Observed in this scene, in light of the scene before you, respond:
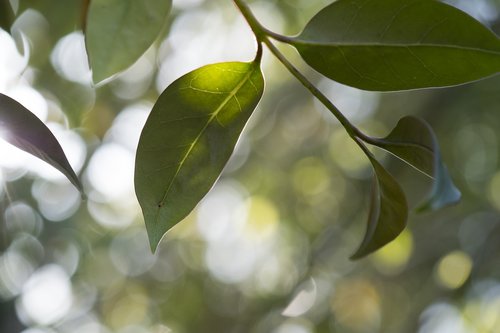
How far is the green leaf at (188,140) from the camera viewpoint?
42cm

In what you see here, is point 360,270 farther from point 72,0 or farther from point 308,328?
point 72,0

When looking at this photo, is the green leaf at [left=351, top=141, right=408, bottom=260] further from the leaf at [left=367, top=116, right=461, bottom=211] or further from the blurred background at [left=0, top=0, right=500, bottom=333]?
the blurred background at [left=0, top=0, right=500, bottom=333]

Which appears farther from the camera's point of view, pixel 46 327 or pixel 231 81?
pixel 46 327

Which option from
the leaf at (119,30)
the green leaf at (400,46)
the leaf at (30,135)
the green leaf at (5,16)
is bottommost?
the green leaf at (400,46)

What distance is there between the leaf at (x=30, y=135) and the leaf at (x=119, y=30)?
0.18ft

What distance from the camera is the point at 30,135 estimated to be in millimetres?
390

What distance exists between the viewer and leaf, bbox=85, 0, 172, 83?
44 centimetres

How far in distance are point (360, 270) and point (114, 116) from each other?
0.83 meters

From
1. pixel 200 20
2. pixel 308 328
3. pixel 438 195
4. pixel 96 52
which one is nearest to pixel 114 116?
pixel 200 20

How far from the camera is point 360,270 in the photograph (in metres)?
2.22

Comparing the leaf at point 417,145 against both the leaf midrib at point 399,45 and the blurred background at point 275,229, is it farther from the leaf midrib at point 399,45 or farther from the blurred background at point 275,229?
the blurred background at point 275,229

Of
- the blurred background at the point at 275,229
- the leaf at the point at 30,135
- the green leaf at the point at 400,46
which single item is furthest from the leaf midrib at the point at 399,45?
the blurred background at the point at 275,229

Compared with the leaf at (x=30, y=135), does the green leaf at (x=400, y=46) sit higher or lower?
lower

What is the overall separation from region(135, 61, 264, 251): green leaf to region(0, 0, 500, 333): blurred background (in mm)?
1357
